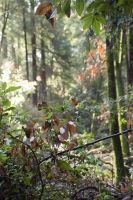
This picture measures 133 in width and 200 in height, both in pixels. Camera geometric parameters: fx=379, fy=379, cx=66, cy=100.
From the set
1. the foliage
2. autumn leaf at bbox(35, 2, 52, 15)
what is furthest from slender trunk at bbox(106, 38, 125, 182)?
autumn leaf at bbox(35, 2, 52, 15)

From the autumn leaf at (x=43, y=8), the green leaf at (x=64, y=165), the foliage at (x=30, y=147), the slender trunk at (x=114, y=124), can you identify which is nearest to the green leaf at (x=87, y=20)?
the autumn leaf at (x=43, y=8)

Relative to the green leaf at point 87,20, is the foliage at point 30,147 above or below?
below

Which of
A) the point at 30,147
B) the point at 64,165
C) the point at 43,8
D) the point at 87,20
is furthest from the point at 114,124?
the point at 43,8

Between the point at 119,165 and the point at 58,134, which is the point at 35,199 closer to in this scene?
the point at 58,134

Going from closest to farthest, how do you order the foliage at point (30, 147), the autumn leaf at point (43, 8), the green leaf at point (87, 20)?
1. the autumn leaf at point (43, 8)
2. the green leaf at point (87, 20)
3. the foliage at point (30, 147)

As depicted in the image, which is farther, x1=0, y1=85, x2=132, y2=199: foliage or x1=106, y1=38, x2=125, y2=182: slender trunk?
x1=106, y1=38, x2=125, y2=182: slender trunk

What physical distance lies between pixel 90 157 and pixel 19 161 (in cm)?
114

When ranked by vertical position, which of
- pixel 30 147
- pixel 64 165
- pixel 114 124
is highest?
pixel 114 124

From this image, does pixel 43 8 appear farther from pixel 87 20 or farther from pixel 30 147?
pixel 30 147

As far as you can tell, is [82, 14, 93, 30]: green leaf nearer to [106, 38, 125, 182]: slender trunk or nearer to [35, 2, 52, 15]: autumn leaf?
[35, 2, 52, 15]: autumn leaf

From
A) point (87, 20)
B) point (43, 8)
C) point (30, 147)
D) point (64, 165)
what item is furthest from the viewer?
point (64, 165)

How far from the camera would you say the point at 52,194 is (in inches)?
121

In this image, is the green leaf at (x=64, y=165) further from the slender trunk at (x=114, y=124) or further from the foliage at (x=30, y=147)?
the slender trunk at (x=114, y=124)

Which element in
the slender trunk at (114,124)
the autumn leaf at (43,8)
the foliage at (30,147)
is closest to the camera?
the autumn leaf at (43,8)
